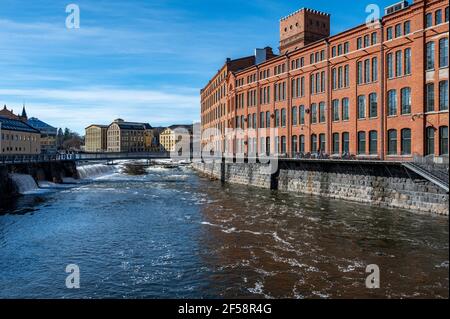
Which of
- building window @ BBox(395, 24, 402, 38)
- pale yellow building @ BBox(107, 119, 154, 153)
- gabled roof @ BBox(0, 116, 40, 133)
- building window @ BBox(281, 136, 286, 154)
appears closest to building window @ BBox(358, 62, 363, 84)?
building window @ BBox(395, 24, 402, 38)

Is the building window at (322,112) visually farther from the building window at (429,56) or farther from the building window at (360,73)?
the building window at (429,56)

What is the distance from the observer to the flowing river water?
13906mm

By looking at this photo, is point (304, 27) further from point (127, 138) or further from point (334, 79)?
point (127, 138)

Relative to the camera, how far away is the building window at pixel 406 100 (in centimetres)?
3391

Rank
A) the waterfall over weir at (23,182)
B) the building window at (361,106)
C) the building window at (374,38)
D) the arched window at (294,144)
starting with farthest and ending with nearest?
1. the arched window at (294,144)
2. the waterfall over weir at (23,182)
3. the building window at (361,106)
4. the building window at (374,38)

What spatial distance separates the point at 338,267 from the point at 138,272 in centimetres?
855

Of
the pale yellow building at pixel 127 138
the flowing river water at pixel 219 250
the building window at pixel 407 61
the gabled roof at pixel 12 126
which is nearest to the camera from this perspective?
the flowing river water at pixel 219 250

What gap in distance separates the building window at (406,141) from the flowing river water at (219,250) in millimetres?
7459

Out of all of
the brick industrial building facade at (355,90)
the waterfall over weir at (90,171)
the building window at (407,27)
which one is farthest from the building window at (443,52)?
the waterfall over weir at (90,171)

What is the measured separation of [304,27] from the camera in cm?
6394

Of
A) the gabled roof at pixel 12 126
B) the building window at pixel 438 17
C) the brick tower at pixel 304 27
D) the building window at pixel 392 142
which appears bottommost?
the building window at pixel 392 142

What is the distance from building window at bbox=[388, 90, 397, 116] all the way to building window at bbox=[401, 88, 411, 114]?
0.99m

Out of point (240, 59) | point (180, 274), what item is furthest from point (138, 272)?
point (240, 59)

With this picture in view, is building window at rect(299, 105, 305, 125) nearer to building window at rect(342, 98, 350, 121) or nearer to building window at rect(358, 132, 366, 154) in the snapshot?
building window at rect(342, 98, 350, 121)
